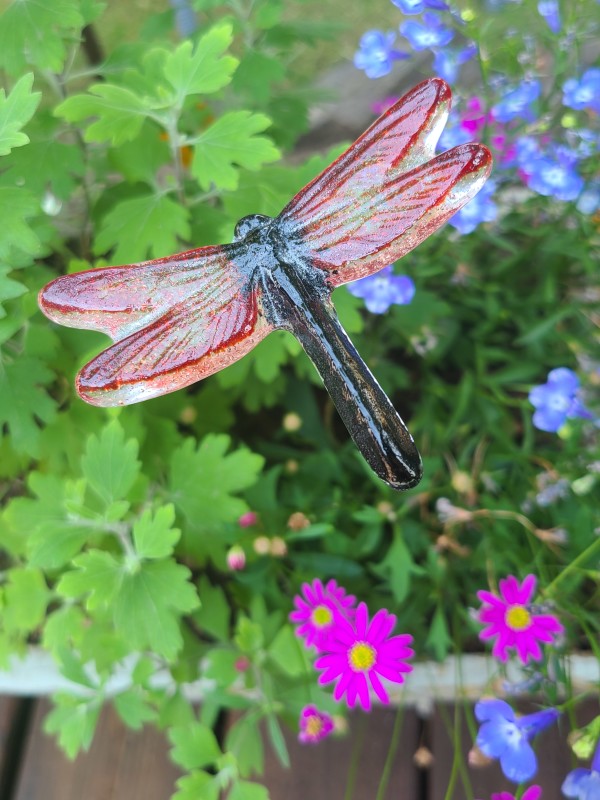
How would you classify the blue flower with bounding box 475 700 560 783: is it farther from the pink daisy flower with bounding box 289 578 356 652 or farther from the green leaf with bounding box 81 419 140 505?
the green leaf with bounding box 81 419 140 505

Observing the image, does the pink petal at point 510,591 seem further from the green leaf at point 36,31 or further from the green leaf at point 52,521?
the green leaf at point 36,31

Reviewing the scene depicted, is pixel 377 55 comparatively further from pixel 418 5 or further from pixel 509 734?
pixel 509 734

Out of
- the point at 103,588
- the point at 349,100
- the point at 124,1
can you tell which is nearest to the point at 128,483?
the point at 103,588

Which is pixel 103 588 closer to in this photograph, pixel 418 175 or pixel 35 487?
pixel 35 487

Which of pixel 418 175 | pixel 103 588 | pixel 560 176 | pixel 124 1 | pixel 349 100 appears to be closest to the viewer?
pixel 418 175

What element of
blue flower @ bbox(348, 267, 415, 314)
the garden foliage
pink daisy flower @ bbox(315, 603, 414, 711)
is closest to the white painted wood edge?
the garden foliage
